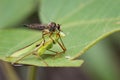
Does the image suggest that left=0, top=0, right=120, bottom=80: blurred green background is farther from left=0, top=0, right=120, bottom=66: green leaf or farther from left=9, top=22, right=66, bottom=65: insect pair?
left=9, top=22, right=66, bottom=65: insect pair

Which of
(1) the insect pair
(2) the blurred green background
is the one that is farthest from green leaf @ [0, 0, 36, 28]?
(1) the insect pair

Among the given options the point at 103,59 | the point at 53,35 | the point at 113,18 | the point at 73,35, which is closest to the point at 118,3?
the point at 113,18

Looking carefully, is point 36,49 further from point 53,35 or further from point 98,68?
point 98,68

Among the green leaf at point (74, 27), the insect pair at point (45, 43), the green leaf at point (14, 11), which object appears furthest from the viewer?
the green leaf at point (14, 11)

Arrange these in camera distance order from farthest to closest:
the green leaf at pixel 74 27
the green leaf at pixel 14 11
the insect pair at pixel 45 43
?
the green leaf at pixel 14 11 < the insect pair at pixel 45 43 < the green leaf at pixel 74 27

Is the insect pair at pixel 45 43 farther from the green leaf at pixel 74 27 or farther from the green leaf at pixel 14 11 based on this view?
the green leaf at pixel 14 11

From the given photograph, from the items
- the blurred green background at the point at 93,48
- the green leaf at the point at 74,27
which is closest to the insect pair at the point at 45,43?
the green leaf at the point at 74,27

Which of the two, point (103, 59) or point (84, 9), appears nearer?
point (84, 9)
